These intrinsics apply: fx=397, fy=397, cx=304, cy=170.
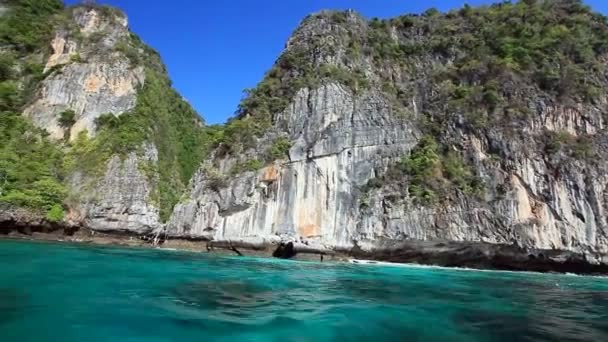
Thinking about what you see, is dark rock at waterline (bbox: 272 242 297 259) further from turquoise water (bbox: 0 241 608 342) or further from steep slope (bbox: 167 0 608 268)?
turquoise water (bbox: 0 241 608 342)

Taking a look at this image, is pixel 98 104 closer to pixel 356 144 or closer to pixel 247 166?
pixel 247 166

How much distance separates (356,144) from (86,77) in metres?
31.5

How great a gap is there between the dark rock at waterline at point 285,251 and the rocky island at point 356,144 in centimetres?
10

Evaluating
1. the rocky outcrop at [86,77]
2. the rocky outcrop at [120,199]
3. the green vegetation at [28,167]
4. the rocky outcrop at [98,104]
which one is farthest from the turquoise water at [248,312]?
the rocky outcrop at [86,77]

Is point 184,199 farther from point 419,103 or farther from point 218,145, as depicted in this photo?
point 419,103

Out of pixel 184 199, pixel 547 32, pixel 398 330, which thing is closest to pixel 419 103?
pixel 547 32

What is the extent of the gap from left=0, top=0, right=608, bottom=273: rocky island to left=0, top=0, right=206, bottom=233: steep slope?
0.18m

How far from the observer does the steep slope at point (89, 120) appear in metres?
35.6

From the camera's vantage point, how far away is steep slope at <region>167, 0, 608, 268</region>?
A: 2836 centimetres

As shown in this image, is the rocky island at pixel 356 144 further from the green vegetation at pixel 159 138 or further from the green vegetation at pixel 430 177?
the green vegetation at pixel 159 138

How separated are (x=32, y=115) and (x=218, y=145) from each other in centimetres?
2108

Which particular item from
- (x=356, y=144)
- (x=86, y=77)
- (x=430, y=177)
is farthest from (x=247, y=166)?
(x=86, y=77)

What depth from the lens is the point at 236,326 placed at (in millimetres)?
5820

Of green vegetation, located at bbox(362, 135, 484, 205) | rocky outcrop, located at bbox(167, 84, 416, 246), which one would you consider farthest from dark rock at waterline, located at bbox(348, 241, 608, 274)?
green vegetation, located at bbox(362, 135, 484, 205)
